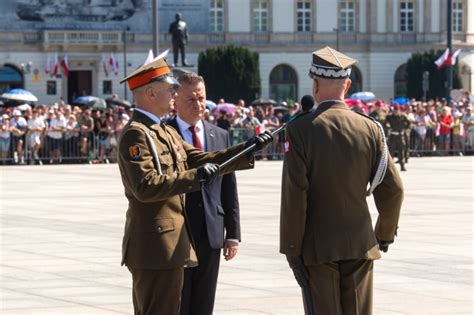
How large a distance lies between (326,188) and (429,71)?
73.6 metres

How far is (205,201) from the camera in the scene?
7.86 m

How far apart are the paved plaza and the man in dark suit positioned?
2065mm

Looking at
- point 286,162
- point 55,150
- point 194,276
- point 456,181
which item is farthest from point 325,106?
point 55,150

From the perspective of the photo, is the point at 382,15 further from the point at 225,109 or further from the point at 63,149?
the point at 63,149

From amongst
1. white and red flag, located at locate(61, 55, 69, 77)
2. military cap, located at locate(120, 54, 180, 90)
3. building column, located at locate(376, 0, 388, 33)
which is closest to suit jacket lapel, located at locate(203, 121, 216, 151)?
military cap, located at locate(120, 54, 180, 90)

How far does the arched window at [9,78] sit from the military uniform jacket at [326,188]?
2841 inches

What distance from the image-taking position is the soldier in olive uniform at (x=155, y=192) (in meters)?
6.77

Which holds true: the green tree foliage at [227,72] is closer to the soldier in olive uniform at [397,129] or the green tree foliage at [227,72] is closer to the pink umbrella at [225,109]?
the pink umbrella at [225,109]

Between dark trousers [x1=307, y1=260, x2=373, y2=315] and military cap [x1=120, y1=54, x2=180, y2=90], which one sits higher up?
military cap [x1=120, y1=54, x2=180, y2=90]

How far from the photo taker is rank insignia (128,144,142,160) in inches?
271

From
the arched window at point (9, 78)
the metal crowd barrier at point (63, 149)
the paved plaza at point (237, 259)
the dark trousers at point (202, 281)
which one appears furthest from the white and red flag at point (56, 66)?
the dark trousers at point (202, 281)

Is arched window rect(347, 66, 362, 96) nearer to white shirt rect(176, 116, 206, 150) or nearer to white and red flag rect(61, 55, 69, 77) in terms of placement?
white and red flag rect(61, 55, 69, 77)

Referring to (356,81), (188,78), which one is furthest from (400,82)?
(188,78)

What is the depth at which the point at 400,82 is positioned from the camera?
85.6m
